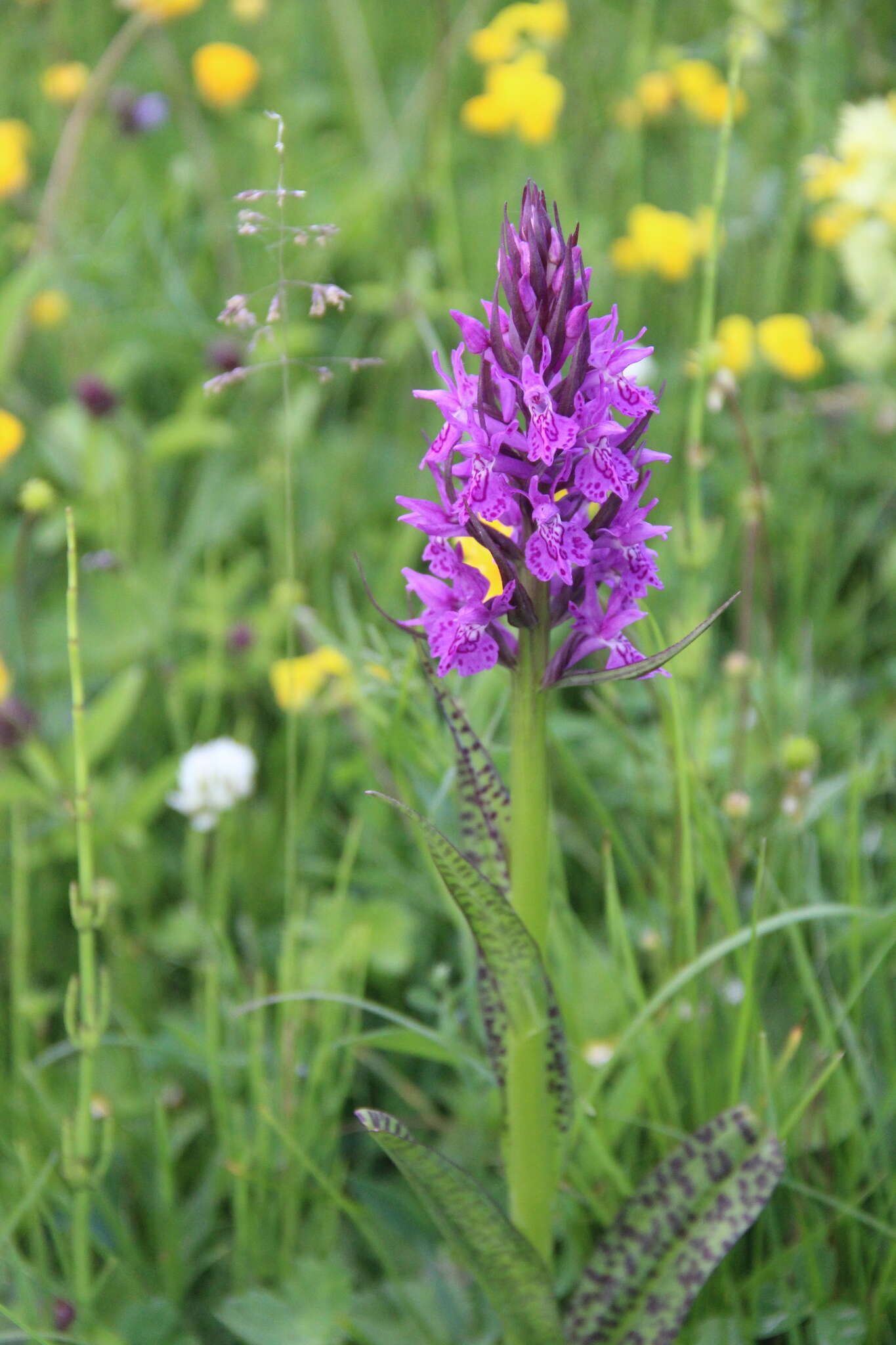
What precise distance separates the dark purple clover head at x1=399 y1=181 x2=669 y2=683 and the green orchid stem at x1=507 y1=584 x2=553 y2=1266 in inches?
1.7

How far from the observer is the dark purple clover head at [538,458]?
94cm

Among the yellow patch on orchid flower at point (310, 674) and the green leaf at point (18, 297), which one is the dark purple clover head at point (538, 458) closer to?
the yellow patch on orchid flower at point (310, 674)

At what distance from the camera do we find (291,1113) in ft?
4.73

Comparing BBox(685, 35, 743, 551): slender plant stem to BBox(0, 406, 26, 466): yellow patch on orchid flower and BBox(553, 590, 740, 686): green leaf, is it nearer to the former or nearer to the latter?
BBox(553, 590, 740, 686): green leaf

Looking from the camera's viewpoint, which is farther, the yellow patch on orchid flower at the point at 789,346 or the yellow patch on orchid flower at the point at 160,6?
the yellow patch on orchid flower at the point at 160,6

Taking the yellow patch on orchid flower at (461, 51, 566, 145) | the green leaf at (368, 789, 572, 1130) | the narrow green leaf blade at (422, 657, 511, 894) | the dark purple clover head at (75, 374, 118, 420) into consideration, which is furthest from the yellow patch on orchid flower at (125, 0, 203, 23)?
the green leaf at (368, 789, 572, 1130)

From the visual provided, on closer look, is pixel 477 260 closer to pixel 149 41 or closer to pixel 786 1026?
pixel 149 41

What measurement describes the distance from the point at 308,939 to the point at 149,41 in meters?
3.21

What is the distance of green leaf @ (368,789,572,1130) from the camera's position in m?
1.00

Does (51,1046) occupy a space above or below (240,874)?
below

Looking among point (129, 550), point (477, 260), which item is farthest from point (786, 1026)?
point (477, 260)

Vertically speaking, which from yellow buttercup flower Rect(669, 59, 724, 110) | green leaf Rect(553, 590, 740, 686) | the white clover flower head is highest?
yellow buttercup flower Rect(669, 59, 724, 110)

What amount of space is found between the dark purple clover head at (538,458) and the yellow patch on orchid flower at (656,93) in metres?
2.32

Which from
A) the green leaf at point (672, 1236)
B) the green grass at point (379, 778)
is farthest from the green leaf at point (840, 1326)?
the green leaf at point (672, 1236)
